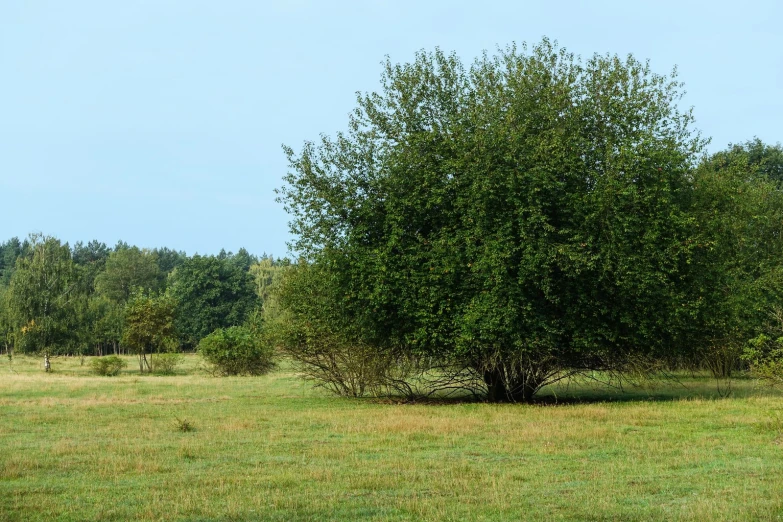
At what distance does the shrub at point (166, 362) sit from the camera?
189 feet

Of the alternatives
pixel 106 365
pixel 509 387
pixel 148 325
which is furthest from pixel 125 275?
pixel 509 387

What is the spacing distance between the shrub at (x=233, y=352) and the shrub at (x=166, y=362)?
555cm

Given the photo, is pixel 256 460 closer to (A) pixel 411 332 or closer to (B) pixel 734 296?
(A) pixel 411 332

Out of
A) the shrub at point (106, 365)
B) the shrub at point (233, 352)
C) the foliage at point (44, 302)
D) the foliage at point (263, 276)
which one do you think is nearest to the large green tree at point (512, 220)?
the shrub at point (233, 352)

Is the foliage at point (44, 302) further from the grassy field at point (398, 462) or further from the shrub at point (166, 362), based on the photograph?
the grassy field at point (398, 462)

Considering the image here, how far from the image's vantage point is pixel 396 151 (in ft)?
88.1

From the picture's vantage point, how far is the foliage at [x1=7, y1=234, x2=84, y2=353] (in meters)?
58.1

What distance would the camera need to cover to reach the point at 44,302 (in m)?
59.1

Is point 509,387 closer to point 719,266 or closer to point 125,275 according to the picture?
point 719,266

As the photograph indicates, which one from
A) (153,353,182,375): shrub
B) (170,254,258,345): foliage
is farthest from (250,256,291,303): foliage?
(153,353,182,375): shrub

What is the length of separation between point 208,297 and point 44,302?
52.5m

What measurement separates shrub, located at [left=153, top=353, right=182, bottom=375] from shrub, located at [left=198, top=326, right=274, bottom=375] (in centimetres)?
555

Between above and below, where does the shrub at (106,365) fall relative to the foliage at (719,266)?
below

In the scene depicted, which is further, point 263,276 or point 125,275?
point 125,275
